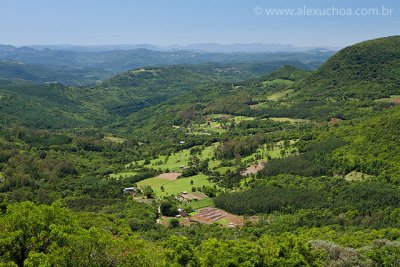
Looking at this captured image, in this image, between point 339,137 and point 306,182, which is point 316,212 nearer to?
point 306,182

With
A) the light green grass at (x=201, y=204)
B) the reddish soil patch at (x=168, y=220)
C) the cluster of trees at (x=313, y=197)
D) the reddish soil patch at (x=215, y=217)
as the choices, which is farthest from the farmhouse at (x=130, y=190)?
the cluster of trees at (x=313, y=197)

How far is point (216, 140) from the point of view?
599ft

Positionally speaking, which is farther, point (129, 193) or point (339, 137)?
point (339, 137)

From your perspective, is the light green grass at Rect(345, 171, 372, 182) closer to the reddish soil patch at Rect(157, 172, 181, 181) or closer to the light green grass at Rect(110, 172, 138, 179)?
the reddish soil patch at Rect(157, 172, 181, 181)

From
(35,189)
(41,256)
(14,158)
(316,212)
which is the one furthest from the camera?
(14,158)

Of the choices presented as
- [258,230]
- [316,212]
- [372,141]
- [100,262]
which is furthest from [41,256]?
[372,141]

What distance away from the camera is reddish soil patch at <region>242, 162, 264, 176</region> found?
131m

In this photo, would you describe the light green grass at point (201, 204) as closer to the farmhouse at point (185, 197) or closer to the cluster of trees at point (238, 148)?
the farmhouse at point (185, 197)

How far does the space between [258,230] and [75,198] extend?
182 ft

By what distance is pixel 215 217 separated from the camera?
99.1 meters

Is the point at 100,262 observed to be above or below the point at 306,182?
Answer: above

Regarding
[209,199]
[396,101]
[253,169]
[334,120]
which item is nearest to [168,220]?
[209,199]

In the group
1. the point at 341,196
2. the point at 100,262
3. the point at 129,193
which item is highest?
the point at 100,262

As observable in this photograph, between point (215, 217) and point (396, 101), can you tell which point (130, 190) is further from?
point (396, 101)
